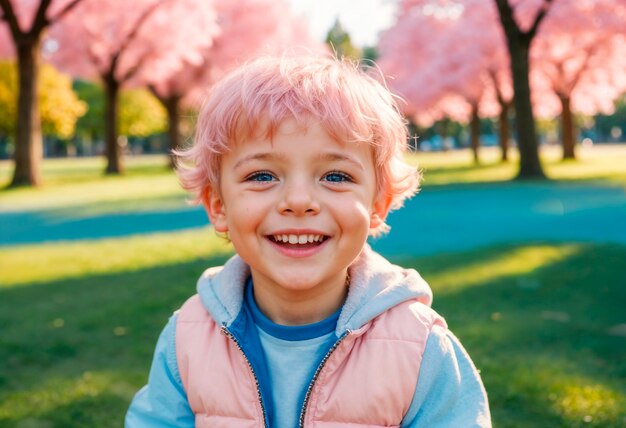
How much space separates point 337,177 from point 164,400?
2.60ft

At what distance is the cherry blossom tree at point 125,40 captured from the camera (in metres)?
23.0

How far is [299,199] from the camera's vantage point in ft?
6.22

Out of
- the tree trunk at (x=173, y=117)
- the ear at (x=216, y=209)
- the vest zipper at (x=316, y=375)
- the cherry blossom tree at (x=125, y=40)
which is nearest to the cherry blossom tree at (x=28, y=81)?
the cherry blossom tree at (x=125, y=40)

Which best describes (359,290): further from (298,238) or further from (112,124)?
(112,124)

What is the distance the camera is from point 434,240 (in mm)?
7852

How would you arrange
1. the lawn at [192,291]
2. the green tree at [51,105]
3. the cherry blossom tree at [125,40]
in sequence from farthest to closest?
the green tree at [51,105], the cherry blossom tree at [125,40], the lawn at [192,291]

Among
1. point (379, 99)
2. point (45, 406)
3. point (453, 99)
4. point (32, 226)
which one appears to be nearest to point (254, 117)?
point (379, 99)

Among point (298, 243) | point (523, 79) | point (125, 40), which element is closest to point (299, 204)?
point (298, 243)

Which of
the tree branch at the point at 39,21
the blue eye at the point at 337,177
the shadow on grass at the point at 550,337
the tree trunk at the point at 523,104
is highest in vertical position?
the tree branch at the point at 39,21

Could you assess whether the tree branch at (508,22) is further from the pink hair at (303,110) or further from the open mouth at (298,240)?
the open mouth at (298,240)

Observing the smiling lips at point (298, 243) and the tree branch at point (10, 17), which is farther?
the tree branch at point (10, 17)

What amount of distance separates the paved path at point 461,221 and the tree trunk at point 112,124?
1340 centimetres

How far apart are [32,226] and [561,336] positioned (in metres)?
7.93

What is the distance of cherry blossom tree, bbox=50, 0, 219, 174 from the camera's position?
22969mm
